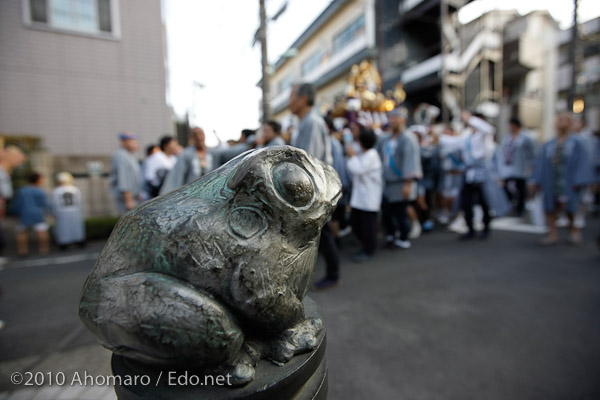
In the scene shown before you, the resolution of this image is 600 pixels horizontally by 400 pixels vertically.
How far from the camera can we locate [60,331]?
2.46 m

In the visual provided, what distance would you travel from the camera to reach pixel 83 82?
28.3 ft

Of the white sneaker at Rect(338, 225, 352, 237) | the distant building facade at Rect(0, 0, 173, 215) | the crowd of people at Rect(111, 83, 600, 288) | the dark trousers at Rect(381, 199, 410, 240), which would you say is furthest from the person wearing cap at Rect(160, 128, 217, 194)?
the distant building facade at Rect(0, 0, 173, 215)

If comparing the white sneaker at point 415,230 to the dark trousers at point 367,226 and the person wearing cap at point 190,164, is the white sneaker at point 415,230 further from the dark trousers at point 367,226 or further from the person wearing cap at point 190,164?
the person wearing cap at point 190,164

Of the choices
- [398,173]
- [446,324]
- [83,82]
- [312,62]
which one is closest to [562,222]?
[398,173]

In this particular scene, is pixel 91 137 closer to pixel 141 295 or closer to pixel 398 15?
pixel 141 295

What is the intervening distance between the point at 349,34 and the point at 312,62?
4.33 meters

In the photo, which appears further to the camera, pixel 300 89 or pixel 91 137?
pixel 91 137

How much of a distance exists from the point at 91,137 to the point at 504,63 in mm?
18569

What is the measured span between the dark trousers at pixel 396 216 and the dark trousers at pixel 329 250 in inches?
70.5

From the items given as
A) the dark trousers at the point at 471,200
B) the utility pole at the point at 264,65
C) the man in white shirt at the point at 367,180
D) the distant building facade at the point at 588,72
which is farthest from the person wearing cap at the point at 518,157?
the distant building facade at the point at 588,72

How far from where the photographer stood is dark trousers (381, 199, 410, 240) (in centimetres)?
429

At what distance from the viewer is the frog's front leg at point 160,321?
78 centimetres

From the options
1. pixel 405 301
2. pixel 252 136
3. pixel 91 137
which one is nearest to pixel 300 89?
pixel 252 136

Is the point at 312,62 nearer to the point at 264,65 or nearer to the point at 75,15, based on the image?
the point at 75,15
